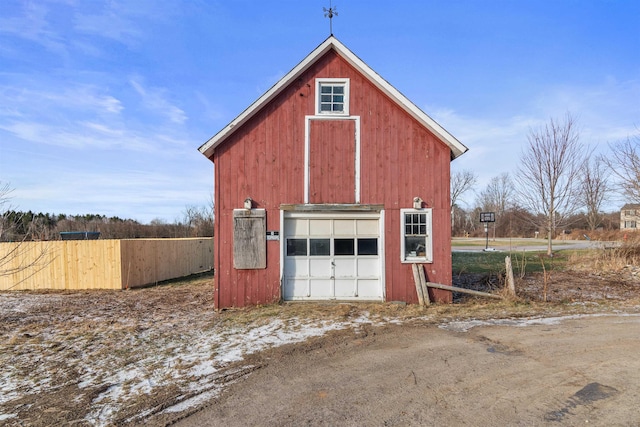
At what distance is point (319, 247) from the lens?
36.9ft

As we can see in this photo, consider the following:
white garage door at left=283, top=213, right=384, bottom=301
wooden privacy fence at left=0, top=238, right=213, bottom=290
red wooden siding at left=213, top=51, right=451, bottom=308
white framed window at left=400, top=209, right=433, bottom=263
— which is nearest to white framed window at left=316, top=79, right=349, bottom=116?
red wooden siding at left=213, top=51, right=451, bottom=308

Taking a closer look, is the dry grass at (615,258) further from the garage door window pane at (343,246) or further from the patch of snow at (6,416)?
the patch of snow at (6,416)

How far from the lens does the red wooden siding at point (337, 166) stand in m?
10.9

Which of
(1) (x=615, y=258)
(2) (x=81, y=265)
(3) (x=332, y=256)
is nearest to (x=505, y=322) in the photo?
(3) (x=332, y=256)

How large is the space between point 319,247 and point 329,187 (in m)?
1.65

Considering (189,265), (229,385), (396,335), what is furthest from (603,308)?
(189,265)

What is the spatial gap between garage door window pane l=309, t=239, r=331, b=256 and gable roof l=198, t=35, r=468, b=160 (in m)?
3.62

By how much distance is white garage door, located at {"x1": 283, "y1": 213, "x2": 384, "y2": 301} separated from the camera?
11.1 m

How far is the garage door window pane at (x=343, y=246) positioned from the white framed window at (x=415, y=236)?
1.33 meters

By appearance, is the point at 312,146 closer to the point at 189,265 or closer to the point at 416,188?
the point at 416,188

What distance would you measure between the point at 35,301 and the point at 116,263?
3424mm

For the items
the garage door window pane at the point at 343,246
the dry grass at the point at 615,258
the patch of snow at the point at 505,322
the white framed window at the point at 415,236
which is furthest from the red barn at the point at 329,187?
the dry grass at the point at 615,258

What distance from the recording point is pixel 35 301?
13.8 metres

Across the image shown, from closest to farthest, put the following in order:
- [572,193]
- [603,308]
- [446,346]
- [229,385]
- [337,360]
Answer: [229,385] < [337,360] < [446,346] < [603,308] < [572,193]
